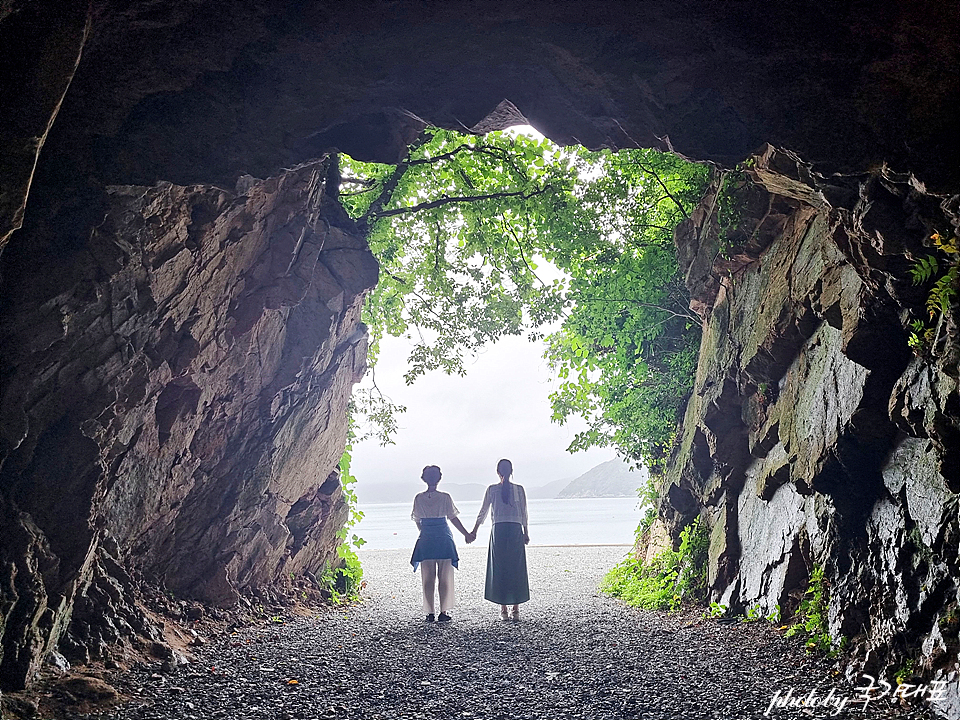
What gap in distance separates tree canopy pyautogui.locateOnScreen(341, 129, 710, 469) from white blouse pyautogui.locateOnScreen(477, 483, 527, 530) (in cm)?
317

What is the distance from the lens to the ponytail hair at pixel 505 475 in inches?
363

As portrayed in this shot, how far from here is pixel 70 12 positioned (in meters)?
3.78

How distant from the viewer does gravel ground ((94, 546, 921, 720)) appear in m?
4.78

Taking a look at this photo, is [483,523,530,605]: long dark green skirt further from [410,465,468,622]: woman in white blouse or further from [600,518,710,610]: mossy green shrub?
[600,518,710,610]: mossy green shrub

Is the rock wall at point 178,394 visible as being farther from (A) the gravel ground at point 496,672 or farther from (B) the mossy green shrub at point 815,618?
(B) the mossy green shrub at point 815,618

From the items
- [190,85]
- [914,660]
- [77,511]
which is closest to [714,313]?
[914,660]

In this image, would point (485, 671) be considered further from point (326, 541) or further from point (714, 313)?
point (714, 313)

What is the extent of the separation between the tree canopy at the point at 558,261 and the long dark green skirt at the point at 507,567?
3.53 metres

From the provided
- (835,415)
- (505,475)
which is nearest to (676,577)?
(505,475)

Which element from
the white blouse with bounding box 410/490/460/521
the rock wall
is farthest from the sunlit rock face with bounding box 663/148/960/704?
the rock wall

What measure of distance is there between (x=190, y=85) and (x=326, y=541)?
7945mm

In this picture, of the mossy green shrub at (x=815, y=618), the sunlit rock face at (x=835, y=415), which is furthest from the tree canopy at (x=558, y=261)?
the mossy green shrub at (x=815, y=618)

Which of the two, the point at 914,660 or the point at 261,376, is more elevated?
the point at 261,376

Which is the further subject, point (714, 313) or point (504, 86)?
point (714, 313)
